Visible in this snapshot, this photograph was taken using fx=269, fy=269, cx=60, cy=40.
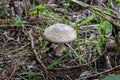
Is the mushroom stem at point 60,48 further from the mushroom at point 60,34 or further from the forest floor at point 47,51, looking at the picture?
the mushroom at point 60,34

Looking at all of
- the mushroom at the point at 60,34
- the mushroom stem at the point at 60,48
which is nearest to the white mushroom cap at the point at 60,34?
the mushroom at the point at 60,34

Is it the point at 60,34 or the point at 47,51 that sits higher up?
the point at 60,34

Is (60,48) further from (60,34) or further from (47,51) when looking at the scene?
(60,34)

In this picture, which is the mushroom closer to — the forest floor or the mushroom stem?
the forest floor

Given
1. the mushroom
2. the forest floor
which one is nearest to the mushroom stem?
the forest floor

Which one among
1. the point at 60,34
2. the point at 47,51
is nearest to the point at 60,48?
the point at 47,51

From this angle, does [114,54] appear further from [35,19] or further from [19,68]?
[35,19]

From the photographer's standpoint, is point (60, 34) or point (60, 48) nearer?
point (60, 34)
